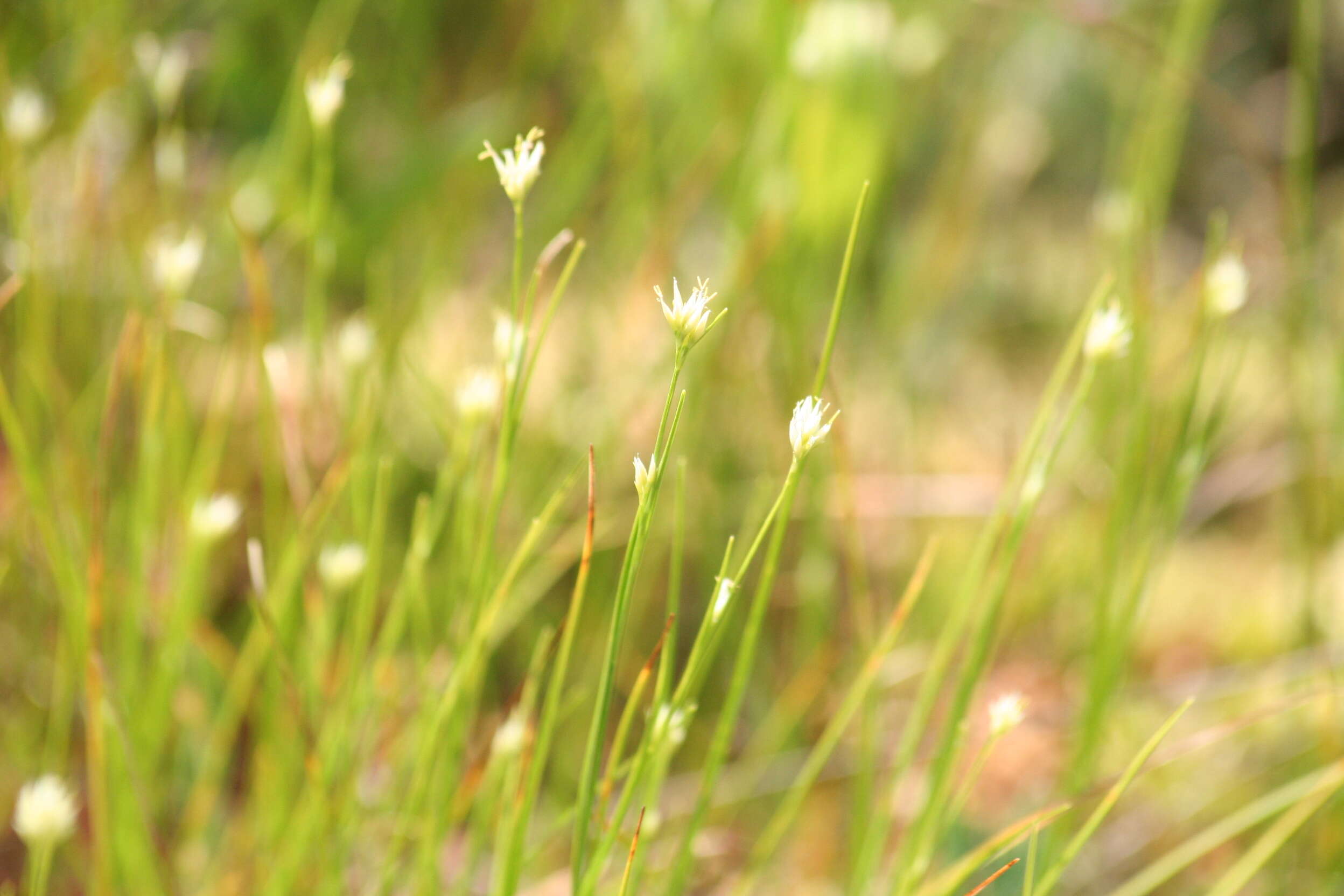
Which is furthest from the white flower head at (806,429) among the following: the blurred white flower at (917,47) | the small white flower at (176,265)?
the blurred white flower at (917,47)

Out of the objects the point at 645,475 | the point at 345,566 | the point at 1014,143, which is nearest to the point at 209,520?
the point at 345,566

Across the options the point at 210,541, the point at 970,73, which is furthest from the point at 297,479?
the point at 970,73

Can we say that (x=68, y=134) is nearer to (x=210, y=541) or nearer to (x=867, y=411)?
(x=210, y=541)

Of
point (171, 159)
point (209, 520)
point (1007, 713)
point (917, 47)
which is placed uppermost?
point (917, 47)

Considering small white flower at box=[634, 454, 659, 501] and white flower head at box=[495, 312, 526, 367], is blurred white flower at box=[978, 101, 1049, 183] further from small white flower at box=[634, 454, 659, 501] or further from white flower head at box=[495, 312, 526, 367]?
small white flower at box=[634, 454, 659, 501]

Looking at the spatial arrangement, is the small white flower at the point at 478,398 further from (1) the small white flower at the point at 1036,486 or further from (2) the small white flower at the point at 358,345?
(1) the small white flower at the point at 1036,486

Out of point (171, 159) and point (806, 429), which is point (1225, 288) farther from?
point (171, 159)

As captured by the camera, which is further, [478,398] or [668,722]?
[478,398]
